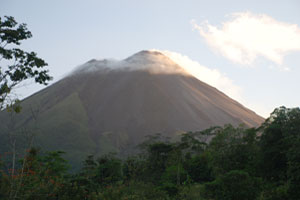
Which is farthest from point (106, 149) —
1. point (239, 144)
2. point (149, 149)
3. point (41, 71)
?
point (41, 71)

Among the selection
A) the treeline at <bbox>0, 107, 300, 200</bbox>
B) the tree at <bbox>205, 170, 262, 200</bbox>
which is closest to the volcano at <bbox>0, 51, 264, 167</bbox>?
the treeline at <bbox>0, 107, 300, 200</bbox>

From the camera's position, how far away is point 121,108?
5551 inches

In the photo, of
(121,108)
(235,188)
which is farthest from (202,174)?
(121,108)

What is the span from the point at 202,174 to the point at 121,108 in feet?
370

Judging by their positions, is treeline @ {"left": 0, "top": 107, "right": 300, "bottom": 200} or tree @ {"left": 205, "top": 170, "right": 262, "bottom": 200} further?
tree @ {"left": 205, "top": 170, "right": 262, "bottom": 200}

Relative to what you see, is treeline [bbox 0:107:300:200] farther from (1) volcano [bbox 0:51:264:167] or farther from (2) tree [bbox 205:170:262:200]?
(1) volcano [bbox 0:51:264:167]

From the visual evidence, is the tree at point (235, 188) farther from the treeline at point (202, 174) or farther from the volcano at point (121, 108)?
the volcano at point (121, 108)

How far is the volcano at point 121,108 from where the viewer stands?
354 feet

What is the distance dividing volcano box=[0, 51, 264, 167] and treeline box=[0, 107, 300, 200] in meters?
63.6

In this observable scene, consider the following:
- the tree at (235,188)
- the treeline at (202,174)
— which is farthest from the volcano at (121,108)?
the tree at (235,188)

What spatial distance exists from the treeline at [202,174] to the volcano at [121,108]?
209ft

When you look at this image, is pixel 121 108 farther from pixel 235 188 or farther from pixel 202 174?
pixel 235 188

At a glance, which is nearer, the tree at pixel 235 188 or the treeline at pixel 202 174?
the treeline at pixel 202 174

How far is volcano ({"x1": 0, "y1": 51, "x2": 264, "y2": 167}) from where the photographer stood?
108 metres
